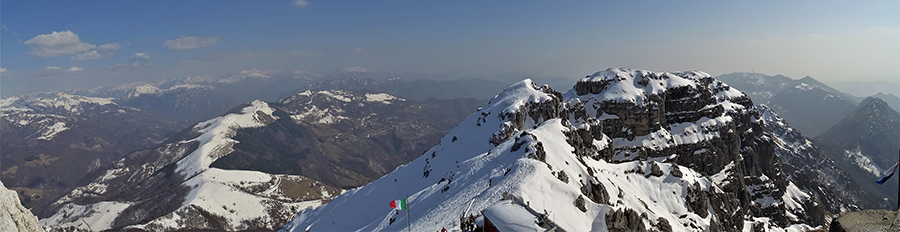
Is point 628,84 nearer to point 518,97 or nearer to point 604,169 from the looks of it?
point 518,97

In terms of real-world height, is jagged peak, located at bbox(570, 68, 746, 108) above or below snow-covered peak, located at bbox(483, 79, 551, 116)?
above

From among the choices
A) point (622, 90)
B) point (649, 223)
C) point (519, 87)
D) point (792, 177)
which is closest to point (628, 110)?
point (622, 90)

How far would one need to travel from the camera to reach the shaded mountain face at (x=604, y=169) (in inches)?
2207

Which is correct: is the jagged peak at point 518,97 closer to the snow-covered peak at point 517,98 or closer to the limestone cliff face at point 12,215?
the snow-covered peak at point 517,98

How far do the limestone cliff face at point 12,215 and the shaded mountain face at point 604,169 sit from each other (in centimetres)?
3937

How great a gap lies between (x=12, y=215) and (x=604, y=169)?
91964 mm

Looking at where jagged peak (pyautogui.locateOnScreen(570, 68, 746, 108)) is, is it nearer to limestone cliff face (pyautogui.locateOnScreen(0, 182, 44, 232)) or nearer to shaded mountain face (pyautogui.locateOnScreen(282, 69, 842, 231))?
shaded mountain face (pyautogui.locateOnScreen(282, 69, 842, 231))

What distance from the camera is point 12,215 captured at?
33531 millimetres

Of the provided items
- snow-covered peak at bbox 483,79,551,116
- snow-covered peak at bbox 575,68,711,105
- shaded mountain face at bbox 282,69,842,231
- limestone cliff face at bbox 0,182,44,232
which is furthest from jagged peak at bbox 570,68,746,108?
limestone cliff face at bbox 0,182,44,232

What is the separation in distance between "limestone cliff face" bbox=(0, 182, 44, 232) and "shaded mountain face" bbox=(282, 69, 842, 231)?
129ft

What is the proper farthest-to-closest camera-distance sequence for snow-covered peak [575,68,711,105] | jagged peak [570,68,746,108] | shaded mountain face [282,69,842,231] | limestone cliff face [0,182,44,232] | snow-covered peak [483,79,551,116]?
snow-covered peak [575,68,711,105]
jagged peak [570,68,746,108]
snow-covered peak [483,79,551,116]
shaded mountain face [282,69,842,231]
limestone cliff face [0,182,44,232]

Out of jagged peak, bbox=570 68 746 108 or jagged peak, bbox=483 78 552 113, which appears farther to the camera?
jagged peak, bbox=570 68 746 108

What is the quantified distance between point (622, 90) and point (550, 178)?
86645 millimetres

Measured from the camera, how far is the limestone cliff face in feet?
106
